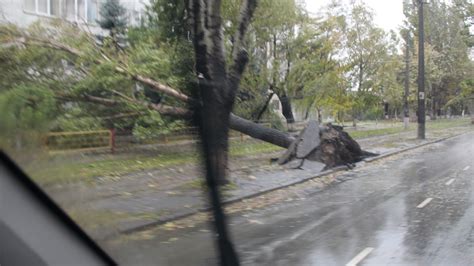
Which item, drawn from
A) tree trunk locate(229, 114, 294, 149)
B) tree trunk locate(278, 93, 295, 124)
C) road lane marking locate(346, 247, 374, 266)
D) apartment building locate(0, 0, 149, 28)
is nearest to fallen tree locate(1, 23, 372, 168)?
tree trunk locate(229, 114, 294, 149)

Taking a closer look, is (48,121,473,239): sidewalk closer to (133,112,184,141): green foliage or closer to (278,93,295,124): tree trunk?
(133,112,184,141): green foliage

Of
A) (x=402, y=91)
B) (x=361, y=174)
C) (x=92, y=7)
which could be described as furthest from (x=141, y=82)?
(x=402, y=91)

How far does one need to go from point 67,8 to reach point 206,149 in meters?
17.8

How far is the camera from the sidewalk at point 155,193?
14.3ft

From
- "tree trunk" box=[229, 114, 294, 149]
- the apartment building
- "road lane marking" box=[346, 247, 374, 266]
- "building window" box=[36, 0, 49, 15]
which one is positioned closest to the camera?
"road lane marking" box=[346, 247, 374, 266]

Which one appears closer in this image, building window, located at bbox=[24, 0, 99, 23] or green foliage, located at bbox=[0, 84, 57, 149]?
green foliage, located at bbox=[0, 84, 57, 149]

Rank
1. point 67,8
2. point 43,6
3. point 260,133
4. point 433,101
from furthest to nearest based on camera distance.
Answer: point 433,101 < point 67,8 < point 260,133 < point 43,6

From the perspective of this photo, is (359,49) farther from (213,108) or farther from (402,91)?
(213,108)

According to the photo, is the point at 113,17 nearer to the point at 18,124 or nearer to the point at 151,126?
the point at 151,126

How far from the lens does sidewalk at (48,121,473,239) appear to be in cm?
434

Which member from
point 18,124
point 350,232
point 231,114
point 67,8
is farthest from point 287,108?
point 18,124

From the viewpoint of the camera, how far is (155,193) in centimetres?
1198

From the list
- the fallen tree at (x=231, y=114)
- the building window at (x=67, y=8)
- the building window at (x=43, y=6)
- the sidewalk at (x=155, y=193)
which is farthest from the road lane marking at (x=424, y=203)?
the building window at (x=43, y=6)

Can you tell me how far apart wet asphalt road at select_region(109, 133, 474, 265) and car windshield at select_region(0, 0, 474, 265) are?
0.13 ft
